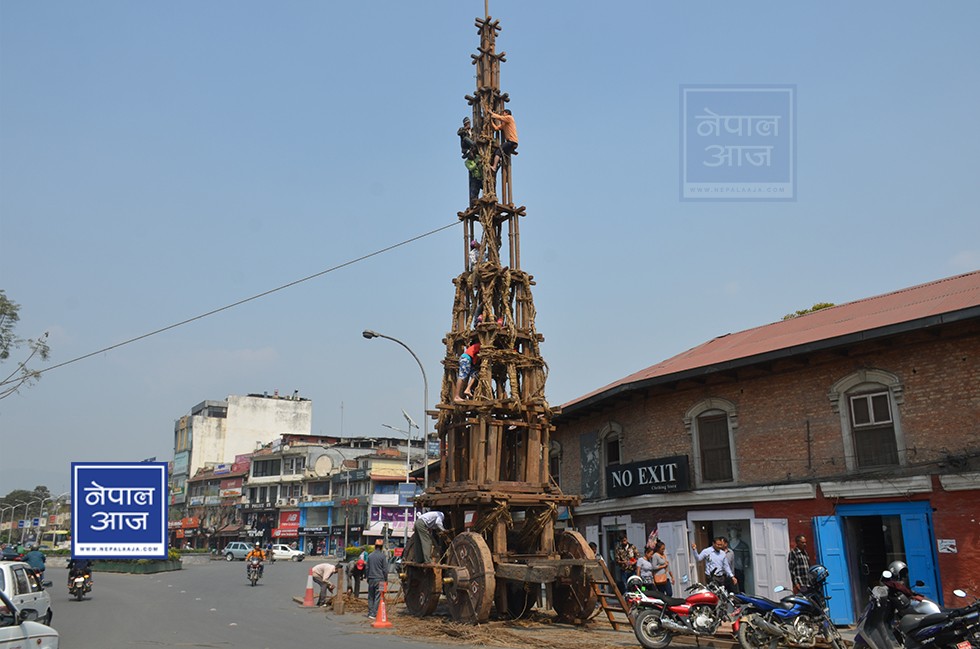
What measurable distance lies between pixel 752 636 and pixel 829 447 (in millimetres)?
7590

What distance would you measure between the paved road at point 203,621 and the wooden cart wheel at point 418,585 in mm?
1107

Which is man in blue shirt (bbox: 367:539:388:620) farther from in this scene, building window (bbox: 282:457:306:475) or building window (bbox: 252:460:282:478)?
building window (bbox: 252:460:282:478)

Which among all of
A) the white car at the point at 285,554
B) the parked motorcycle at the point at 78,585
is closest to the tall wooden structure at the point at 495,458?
the parked motorcycle at the point at 78,585

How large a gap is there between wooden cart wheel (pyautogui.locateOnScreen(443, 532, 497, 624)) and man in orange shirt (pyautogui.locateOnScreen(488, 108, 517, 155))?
9.33 metres

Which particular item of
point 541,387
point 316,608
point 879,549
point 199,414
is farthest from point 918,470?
point 199,414

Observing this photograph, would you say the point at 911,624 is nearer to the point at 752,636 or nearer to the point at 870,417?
the point at 752,636

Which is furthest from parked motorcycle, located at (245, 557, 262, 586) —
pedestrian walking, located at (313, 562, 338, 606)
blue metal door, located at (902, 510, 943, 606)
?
blue metal door, located at (902, 510, 943, 606)

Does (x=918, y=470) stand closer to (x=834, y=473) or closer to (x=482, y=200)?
(x=834, y=473)

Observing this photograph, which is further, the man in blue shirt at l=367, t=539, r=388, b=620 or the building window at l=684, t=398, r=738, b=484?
the building window at l=684, t=398, r=738, b=484

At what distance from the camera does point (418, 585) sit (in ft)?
54.2

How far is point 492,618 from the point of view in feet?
49.8

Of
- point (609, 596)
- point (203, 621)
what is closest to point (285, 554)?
point (203, 621)

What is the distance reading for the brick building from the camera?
1514 centimetres

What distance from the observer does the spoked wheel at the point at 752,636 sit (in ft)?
35.5
